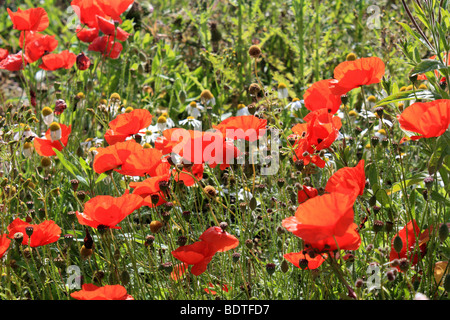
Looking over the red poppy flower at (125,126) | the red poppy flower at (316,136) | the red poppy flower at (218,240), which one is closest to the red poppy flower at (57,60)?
the red poppy flower at (125,126)

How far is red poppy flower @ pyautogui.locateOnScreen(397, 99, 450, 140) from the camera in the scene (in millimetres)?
1188

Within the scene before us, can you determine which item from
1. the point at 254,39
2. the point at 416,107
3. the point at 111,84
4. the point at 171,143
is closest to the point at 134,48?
the point at 111,84

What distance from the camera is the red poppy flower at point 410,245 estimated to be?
1348 millimetres

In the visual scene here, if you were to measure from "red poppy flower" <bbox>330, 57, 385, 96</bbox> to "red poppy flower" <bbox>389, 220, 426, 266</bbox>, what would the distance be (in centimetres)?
40

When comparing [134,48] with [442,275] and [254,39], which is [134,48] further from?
[442,275]

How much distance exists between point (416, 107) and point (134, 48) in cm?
246

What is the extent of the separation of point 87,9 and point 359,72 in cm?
122

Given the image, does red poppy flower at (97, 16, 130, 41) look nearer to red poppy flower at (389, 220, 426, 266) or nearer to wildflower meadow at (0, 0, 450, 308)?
wildflower meadow at (0, 0, 450, 308)

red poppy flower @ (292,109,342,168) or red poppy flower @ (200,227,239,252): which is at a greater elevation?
red poppy flower @ (292,109,342,168)

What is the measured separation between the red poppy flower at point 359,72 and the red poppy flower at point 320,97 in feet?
0.32

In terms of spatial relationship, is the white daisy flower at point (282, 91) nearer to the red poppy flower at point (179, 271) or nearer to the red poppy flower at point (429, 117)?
the red poppy flower at point (179, 271)

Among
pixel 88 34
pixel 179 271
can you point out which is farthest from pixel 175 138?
pixel 88 34

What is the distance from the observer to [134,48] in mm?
3436

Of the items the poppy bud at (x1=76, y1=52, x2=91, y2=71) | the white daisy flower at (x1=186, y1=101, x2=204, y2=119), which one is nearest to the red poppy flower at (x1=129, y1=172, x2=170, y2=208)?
the poppy bud at (x1=76, y1=52, x2=91, y2=71)
